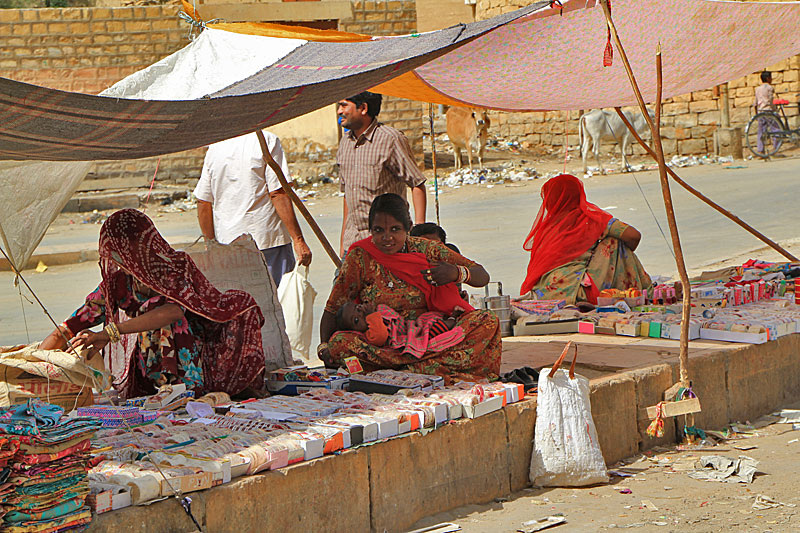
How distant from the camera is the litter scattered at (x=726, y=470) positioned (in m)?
4.39

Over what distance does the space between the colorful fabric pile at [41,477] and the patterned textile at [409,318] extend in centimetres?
213

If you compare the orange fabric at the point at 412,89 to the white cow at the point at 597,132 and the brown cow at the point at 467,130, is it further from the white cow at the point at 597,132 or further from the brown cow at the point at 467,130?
the white cow at the point at 597,132

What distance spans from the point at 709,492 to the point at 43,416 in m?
2.76

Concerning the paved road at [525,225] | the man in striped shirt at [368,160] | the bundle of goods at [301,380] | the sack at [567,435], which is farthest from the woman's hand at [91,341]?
the paved road at [525,225]

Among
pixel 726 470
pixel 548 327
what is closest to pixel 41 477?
pixel 726 470

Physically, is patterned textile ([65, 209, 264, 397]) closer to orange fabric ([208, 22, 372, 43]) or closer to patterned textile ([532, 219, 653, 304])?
orange fabric ([208, 22, 372, 43])

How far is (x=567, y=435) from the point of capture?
432 centimetres

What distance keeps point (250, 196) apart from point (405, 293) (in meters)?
1.75

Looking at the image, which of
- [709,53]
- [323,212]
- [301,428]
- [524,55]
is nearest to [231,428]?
[301,428]

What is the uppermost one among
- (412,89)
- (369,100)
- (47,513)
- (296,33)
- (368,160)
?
(296,33)

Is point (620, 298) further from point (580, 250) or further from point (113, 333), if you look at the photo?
point (113, 333)

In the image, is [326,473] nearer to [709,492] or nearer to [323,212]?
[709,492]

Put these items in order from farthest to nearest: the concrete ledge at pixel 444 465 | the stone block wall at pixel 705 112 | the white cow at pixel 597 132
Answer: the stone block wall at pixel 705 112
the white cow at pixel 597 132
the concrete ledge at pixel 444 465

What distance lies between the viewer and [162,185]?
60.1 ft
